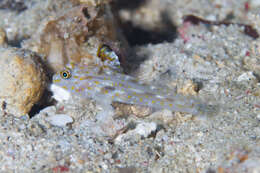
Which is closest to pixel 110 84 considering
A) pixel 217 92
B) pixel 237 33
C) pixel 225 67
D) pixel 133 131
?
pixel 133 131

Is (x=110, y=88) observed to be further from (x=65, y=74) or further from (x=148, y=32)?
(x=148, y=32)

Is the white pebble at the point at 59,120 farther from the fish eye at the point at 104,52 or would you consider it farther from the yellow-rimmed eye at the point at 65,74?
the fish eye at the point at 104,52

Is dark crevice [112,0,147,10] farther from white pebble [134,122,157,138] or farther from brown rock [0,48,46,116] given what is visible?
white pebble [134,122,157,138]

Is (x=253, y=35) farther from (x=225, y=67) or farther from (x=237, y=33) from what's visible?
(x=225, y=67)

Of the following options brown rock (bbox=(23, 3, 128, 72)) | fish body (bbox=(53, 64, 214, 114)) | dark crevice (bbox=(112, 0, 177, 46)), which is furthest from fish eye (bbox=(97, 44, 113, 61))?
dark crevice (bbox=(112, 0, 177, 46))

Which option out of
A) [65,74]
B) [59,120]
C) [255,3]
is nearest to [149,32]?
[255,3]

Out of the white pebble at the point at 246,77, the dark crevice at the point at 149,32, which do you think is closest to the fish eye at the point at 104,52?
the white pebble at the point at 246,77

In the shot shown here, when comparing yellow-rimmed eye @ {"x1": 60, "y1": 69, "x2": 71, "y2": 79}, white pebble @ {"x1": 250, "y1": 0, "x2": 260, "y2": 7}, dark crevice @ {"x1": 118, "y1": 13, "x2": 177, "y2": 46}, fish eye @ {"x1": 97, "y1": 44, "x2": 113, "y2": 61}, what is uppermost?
white pebble @ {"x1": 250, "y1": 0, "x2": 260, "y2": 7}
